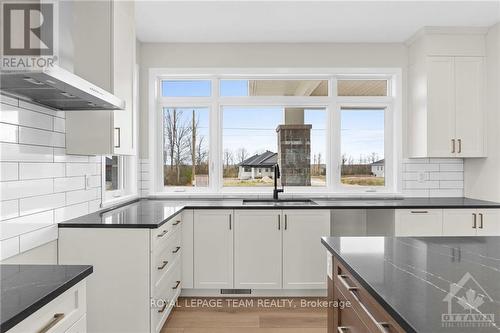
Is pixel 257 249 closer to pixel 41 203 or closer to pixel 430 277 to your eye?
pixel 41 203

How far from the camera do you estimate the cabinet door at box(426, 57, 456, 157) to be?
11.9 ft

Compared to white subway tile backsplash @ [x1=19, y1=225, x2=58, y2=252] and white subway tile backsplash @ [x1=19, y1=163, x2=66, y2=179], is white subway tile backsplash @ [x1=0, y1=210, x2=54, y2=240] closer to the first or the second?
white subway tile backsplash @ [x1=19, y1=225, x2=58, y2=252]

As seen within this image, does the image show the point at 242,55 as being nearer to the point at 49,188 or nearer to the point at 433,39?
the point at 433,39

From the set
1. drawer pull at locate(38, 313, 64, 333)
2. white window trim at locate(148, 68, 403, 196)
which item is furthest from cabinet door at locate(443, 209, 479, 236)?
drawer pull at locate(38, 313, 64, 333)

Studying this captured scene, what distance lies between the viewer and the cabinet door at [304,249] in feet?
10.9

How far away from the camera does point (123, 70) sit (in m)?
2.62

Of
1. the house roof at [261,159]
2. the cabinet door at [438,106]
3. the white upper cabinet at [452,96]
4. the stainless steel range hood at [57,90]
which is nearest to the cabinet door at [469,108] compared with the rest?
the white upper cabinet at [452,96]

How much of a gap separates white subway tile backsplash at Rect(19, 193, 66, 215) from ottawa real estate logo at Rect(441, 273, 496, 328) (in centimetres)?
→ 212

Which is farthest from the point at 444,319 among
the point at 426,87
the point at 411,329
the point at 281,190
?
the point at 426,87

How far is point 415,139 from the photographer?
12.6 ft

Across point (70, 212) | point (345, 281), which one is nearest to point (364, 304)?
point (345, 281)

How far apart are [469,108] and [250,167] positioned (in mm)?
2390

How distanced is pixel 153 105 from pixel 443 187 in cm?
340

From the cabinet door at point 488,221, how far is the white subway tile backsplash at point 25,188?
11.9ft
